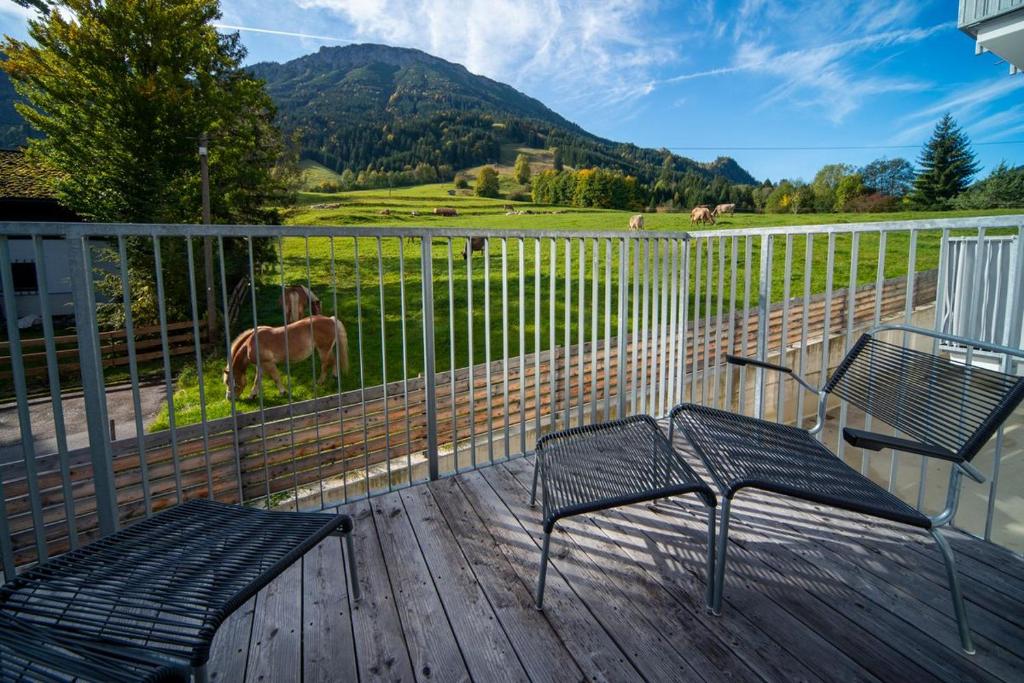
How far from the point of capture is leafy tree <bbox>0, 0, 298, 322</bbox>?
12.3 metres

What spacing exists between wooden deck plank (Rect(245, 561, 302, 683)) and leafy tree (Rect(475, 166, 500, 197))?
2956 cm

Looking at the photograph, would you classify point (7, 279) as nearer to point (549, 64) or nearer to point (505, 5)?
point (505, 5)

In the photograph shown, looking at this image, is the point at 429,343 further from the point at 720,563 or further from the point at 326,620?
the point at 720,563

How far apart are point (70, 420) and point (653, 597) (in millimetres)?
10921

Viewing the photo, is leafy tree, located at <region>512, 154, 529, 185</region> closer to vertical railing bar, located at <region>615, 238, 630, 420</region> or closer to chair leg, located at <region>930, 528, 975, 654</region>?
vertical railing bar, located at <region>615, 238, 630, 420</region>

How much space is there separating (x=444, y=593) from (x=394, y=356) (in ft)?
25.8

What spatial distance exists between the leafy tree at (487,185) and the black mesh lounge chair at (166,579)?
2970 cm

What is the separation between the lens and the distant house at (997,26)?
9.37 metres

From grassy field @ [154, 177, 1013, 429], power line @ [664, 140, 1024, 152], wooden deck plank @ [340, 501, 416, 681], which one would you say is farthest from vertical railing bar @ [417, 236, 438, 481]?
power line @ [664, 140, 1024, 152]

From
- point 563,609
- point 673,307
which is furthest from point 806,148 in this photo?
point 563,609

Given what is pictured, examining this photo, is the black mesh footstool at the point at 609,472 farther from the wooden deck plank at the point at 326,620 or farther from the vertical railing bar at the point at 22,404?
the vertical railing bar at the point at 22,404

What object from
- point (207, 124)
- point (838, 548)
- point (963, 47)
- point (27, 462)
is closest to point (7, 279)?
point (27, 462)

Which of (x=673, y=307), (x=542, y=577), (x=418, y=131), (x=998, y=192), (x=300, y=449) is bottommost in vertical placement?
(x=300, y=449)

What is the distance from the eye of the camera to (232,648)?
4.64ft
